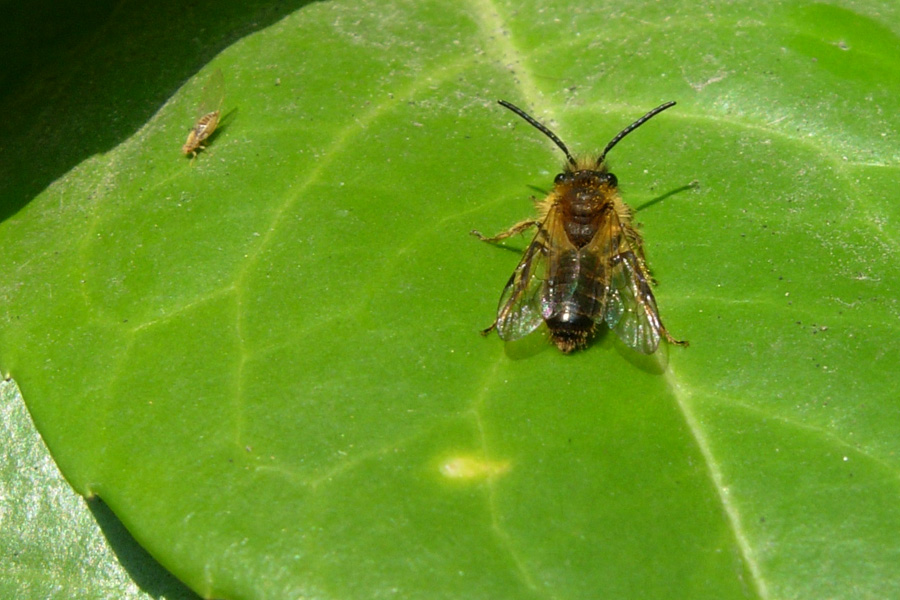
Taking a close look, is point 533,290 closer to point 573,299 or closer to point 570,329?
point 573,299

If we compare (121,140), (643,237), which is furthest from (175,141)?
(643,237)

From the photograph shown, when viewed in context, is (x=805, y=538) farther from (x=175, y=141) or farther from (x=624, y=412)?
(x=175, y=141)

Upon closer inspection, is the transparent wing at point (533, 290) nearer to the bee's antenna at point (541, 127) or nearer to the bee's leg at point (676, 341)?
the bee's antenna at point (541, 127)

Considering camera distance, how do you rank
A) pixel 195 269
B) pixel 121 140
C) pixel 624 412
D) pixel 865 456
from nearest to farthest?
1. pixel 865 456
2. pixel 624 412
3. pixel 195 269
4. pixel 121 140

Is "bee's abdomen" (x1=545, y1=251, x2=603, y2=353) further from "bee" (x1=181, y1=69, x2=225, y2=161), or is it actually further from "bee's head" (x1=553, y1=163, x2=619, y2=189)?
"bee" (x1=181, y1=69, x2=225, y2=161)

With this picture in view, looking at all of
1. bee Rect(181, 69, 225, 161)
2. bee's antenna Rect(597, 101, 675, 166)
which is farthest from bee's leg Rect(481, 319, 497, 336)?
bee Rect(181, 69, 225, 161)

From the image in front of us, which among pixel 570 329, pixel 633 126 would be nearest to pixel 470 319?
pixel 570 329

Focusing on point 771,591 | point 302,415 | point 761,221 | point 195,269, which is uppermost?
point 195,269
